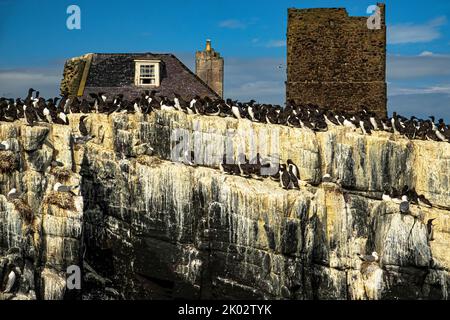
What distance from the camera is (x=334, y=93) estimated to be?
4603 centimetres

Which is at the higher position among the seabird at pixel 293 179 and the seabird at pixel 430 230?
the seabird at pixel 293 179

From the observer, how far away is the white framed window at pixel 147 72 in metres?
42.7

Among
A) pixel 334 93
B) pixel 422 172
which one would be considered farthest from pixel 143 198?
pixel 334 93

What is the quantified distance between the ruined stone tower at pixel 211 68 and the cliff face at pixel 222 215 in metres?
14.9

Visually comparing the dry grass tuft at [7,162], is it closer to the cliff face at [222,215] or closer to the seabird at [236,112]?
the cliff face at [222,215]

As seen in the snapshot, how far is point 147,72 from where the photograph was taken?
42.8m

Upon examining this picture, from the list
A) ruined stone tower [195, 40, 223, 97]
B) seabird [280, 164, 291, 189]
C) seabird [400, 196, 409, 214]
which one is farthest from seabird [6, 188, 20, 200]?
ruined stone tower [195, 40, 223, 97]

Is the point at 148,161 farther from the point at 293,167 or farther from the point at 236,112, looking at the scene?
the point at 293,167

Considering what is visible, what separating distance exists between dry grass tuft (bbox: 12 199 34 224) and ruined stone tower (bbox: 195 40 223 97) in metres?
19.4

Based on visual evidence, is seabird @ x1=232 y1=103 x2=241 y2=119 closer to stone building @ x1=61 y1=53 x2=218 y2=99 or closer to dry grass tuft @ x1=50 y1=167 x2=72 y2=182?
stone building @ x1=61 y1=53 x2=218 y2=99

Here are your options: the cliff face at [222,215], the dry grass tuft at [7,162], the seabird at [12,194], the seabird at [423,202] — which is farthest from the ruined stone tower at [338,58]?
the seabird at [12,194]

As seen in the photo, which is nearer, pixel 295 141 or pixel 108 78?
pixel 295 141
